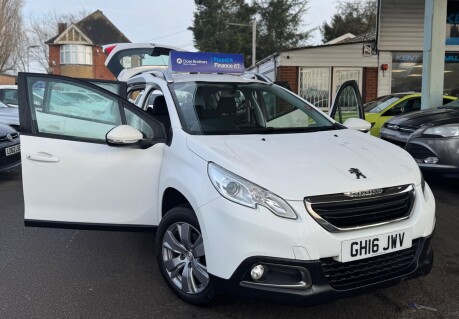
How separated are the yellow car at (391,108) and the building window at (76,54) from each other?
135 feet

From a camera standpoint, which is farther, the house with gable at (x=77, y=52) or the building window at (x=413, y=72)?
→ the house with gable at (x=77, y=52)

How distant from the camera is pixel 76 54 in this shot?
46.1 meters

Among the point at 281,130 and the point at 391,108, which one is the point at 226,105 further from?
the point at 391,108

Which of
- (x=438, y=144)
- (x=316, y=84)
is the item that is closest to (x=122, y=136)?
(x=438, y=144)

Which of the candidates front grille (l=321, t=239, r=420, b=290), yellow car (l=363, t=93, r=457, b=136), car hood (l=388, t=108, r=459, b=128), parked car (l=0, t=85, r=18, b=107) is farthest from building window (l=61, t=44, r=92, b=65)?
front grille (l=321, t=239, r=420, b=290)

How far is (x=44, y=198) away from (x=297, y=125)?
2.18 metres

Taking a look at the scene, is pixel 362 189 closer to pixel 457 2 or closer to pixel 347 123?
pixel 347 123

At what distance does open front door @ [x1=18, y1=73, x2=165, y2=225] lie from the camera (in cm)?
349

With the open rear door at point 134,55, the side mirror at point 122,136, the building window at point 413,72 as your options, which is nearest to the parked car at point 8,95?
the open rear door at point 134,55

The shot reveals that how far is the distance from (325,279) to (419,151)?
3.80 m

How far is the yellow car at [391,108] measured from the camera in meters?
9.95

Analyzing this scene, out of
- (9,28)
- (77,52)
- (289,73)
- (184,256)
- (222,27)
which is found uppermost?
(222,27)

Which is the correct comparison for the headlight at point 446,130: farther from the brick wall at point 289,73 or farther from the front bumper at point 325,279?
the brick wall at point 289,73

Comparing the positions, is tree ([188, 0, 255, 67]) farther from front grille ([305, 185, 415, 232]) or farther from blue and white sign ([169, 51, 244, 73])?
front grille ([305, 185, 415, 232])
